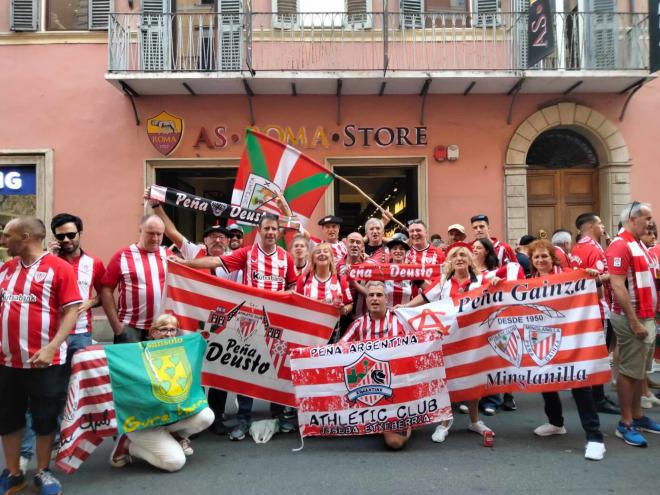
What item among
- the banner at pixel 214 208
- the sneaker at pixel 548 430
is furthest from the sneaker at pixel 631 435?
the banner at pixel 214 208

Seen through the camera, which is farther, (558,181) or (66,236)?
(558,181)

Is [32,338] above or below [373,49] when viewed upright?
below

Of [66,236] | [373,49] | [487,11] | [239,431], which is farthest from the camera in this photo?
[487,11]

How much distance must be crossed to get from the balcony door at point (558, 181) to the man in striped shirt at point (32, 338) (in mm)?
9858

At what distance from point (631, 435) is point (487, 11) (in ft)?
29.5

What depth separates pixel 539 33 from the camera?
998cm

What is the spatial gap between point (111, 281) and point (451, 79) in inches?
306

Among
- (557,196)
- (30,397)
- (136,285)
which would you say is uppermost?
(557,196)

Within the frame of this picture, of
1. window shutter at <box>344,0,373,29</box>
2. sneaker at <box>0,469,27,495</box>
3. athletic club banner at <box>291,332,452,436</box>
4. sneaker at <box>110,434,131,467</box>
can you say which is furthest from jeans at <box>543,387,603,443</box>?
window shutter at <box>344,0,373,29</box>

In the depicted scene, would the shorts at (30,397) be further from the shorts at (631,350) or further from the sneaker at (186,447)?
the shorts at (631,350)

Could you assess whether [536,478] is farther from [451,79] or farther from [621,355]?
[451,79]

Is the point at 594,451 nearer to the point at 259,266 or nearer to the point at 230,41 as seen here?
the point at 259,266

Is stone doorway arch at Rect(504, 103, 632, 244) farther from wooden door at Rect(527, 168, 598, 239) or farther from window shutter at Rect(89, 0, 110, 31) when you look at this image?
window shutter at Rect(89, 0, 110, 31)

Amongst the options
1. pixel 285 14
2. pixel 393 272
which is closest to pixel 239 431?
pixel 393 272
